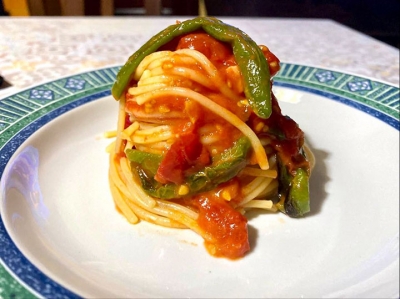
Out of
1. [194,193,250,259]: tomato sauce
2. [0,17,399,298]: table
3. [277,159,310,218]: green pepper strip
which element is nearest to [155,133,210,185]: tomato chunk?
[194,193,250,259]: tomato sauce

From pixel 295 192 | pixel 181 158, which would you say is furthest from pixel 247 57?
pixel 295 192

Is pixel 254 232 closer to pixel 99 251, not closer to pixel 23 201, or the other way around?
pixel 99 251

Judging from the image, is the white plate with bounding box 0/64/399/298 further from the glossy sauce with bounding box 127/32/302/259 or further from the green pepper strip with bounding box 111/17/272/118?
the green pepper strip with bounding box 111/17/272/118

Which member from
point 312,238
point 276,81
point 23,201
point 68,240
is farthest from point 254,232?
point 276,81

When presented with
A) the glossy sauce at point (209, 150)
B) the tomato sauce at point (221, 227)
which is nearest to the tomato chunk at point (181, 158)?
the glossy sauce at point (209, 150)

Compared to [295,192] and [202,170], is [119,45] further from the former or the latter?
[295,192]
